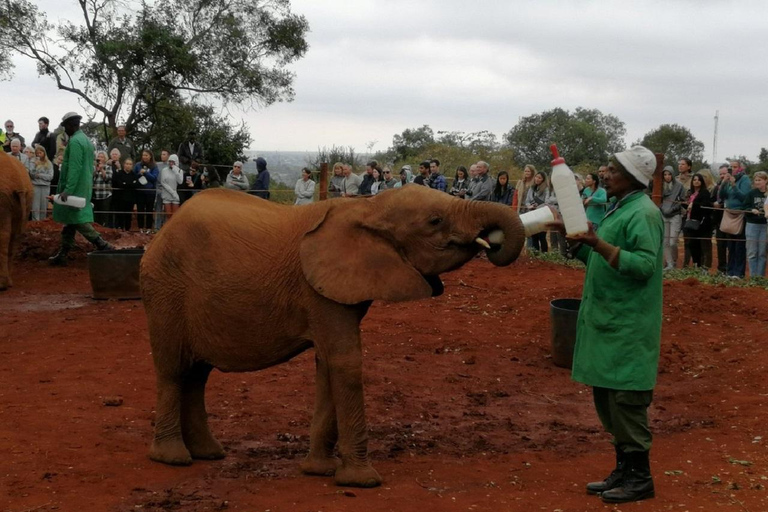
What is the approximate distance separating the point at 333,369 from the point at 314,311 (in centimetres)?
39

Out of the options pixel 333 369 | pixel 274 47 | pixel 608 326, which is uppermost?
pixel 274 47

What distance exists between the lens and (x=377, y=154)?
1796 inches

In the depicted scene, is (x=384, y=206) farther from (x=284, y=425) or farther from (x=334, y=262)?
(x=284, y=425)

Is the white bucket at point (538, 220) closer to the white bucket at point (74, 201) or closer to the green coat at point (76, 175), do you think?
the white bucket at point (74, 201)

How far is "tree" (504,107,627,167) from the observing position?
3769 cm

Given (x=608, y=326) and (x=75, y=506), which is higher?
(x=608, y=326)

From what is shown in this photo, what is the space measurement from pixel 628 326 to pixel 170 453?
3.24 meters

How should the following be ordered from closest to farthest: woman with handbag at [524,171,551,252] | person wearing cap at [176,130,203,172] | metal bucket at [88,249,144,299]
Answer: metal bucket at [88,249,144,299] < woman with handbag at [524,171,551,252] < person wearing cap at [176,130,203,172]

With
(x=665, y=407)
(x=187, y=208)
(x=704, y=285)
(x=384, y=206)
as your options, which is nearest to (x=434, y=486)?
(x=384, y=206)

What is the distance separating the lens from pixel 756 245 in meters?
15.1

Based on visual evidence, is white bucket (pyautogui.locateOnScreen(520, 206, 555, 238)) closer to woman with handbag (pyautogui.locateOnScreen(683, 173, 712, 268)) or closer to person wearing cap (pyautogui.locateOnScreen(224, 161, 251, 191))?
woman with handbag (pyautogui.locateOnScreen(683, 173, 712, 268))

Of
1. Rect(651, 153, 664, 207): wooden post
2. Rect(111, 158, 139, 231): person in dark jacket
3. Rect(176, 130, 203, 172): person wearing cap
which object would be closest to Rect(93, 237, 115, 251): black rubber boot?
Rect(111, 158, 139, 231): person in dark jacket

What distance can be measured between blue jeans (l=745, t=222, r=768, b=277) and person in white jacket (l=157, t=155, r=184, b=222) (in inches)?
431

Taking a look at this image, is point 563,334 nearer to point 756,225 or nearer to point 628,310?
point 628,310
